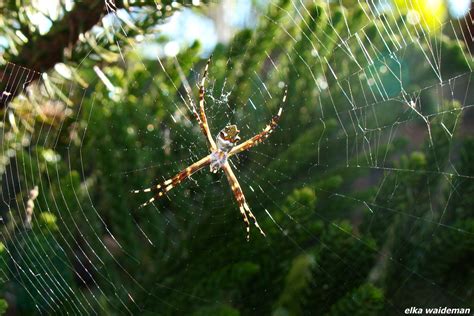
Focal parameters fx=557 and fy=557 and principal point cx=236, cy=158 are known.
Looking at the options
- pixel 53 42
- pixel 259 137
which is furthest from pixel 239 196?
pixel 53 42

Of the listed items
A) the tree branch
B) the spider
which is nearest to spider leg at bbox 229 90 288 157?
the spider

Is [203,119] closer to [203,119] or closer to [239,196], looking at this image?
[203,119]

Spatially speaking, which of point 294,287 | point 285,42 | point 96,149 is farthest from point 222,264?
point 285,42

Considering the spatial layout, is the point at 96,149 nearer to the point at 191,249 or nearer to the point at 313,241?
the point at 191,249

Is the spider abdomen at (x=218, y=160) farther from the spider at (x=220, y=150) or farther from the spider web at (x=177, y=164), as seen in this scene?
the spider web at (x=177, y=164)

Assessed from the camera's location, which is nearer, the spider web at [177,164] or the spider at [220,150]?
the spider web at [177,164]

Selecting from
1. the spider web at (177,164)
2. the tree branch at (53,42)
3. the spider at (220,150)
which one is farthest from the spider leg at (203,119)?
the tree branch at (53,42)
